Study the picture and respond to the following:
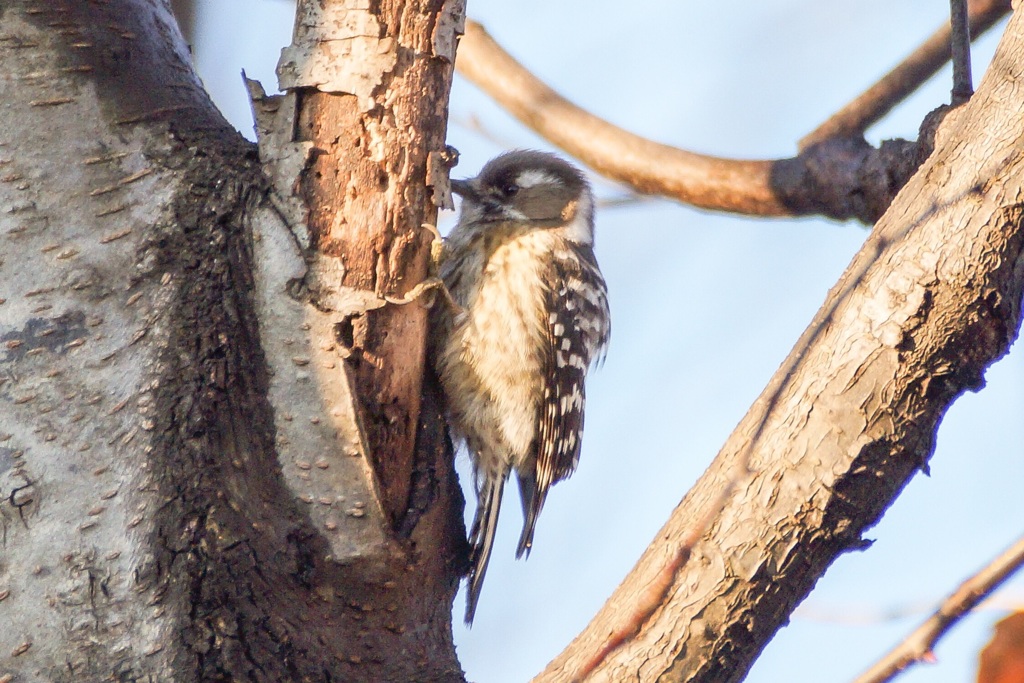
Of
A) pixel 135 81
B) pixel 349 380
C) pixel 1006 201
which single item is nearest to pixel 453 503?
pixel 349 380

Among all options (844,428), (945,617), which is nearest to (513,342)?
(844,428)

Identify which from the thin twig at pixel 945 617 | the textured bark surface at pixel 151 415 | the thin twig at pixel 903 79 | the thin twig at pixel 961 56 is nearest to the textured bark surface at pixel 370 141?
the textured bark surface at pixel 151 415

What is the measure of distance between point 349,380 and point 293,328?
150 mm

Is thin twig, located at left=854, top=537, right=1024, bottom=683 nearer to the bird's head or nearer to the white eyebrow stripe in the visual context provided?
the bird's head

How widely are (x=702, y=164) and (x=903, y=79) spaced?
2.39 ft

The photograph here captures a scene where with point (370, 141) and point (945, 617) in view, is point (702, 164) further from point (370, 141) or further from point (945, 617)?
point (945, 617)

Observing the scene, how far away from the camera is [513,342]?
3258mm

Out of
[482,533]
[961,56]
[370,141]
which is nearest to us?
[370,141]

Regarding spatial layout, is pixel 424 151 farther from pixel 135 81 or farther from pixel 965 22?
pixel 965 22

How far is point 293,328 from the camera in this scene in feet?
6.92

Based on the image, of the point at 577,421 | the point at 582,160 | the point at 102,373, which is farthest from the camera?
the point at 582,160

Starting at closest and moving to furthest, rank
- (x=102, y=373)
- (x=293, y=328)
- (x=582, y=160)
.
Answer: (x=102, y=373) → (x=293, y=328) → (x=582, y=160)

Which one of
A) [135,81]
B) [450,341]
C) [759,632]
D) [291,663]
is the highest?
[135,81]

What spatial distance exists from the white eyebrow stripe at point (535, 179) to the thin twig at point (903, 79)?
0.92 m
